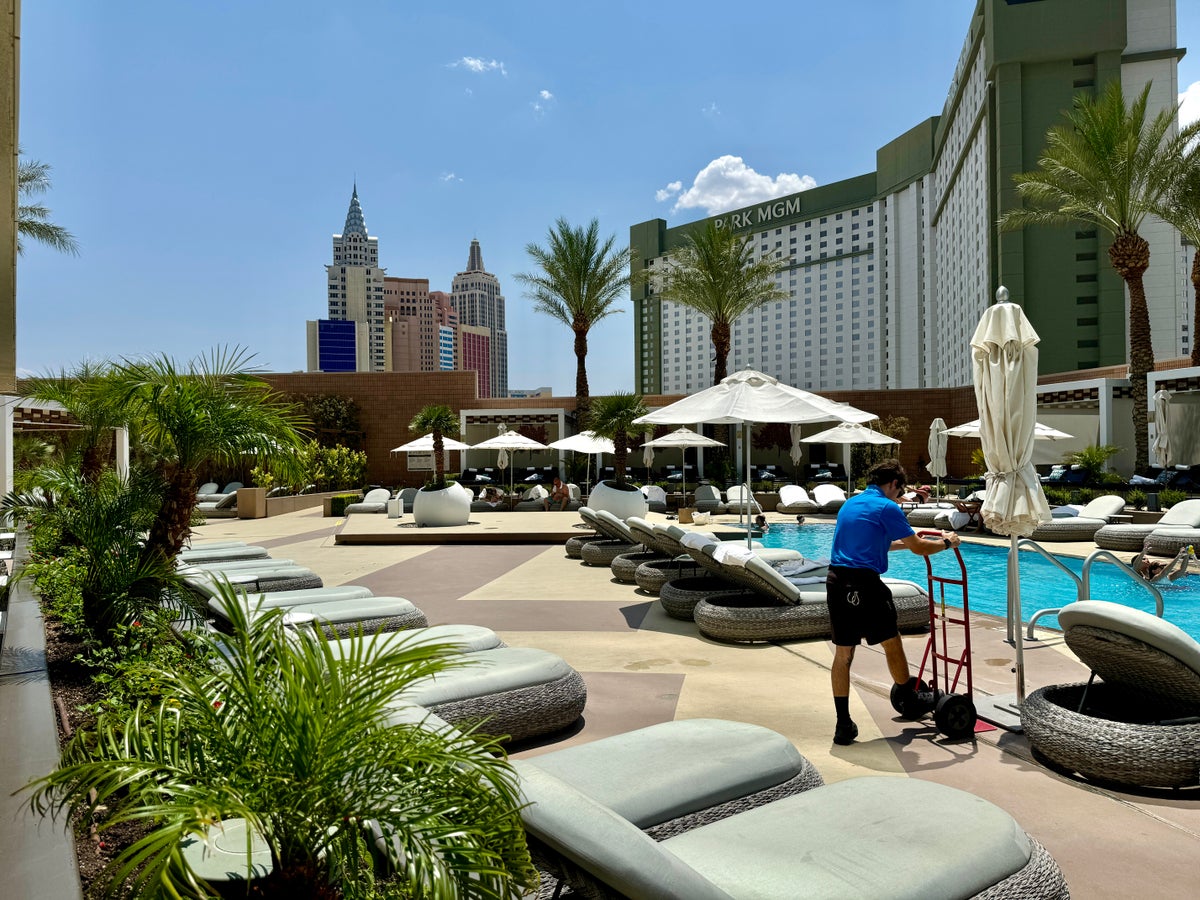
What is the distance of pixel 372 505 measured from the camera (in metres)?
21.3

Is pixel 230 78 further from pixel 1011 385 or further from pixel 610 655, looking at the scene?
pixel 1011 385

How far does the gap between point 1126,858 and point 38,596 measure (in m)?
6.68

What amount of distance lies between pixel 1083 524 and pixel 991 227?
3164cm

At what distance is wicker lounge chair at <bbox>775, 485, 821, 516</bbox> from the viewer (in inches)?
793

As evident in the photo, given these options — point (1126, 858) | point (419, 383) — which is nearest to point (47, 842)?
point (1126, 858)

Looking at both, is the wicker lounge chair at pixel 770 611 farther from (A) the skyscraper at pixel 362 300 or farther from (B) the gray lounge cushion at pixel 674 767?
(A) the skyscraper at pixel 362 300

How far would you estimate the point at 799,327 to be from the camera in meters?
102

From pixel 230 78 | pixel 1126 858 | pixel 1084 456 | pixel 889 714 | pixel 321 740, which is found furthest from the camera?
pixel 1084 456

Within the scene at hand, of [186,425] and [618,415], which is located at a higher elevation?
[618,415]

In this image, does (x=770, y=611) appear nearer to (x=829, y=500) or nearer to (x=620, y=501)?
(x=620, y=501)

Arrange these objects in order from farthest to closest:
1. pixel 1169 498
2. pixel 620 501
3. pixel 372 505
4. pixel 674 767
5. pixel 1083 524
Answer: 1. pixel 372 505
2. pixel 1169 498
3. pixel 620 501
4. pixel 1083 524
5. pixel 674 767

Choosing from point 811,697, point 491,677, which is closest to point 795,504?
point 811,697

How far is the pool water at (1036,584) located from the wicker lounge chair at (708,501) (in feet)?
17.1

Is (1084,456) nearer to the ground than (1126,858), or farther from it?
farther from it
